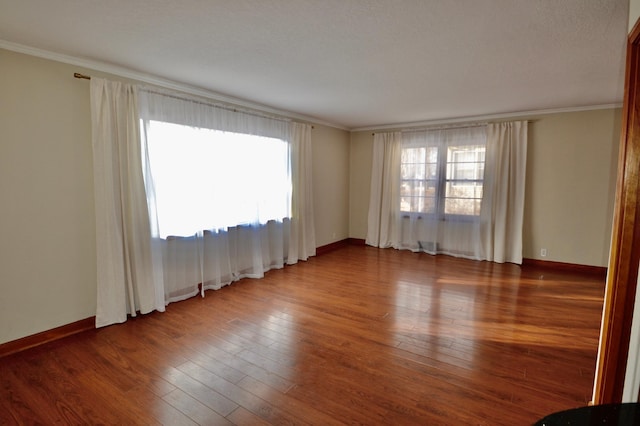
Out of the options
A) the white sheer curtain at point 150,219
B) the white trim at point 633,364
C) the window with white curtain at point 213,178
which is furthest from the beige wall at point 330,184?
the white trim at point 633,364

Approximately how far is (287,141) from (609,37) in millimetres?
3717

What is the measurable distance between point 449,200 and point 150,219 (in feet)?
15.4

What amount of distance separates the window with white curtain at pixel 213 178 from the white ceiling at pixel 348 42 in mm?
628

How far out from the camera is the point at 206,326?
2982 millimetres

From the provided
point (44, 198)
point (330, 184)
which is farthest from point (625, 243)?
point (330, 184)

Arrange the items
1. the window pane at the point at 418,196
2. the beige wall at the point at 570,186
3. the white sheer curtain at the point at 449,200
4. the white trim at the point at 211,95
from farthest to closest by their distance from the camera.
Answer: the window pane at the point at 418,196, the white sheer curtain at the point at 449,200, the beige wall at the point at 570,186, the white trim at the point at 211,95

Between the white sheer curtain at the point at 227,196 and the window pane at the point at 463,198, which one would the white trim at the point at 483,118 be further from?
the white sheer curtain at the point at 227,196

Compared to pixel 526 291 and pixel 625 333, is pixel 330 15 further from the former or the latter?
pixel 526 291

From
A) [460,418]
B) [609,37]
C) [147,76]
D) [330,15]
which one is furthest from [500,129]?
[147,76]

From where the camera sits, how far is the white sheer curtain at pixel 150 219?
290 centimetres

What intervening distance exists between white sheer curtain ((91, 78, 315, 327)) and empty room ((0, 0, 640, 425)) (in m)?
0.02

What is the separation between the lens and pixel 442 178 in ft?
18.4

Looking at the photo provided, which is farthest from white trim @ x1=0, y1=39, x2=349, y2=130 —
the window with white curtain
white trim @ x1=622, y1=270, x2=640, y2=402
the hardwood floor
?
white trim @ x1=622, y1=270, x2=640, y2=402

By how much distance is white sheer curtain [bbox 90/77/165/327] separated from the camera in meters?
2.85
